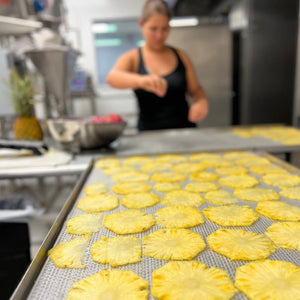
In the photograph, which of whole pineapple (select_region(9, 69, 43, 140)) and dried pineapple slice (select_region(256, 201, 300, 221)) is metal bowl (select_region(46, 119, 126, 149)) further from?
dried pineapple slice (select_region(256, 201, 300, 221))

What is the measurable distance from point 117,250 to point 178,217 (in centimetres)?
23

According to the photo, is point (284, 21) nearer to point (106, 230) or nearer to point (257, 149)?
point (257, 149)

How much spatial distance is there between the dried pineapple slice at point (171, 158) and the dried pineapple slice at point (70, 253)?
0.72m

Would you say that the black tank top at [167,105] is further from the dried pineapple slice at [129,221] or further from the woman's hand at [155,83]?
the dried pineapple slice at [129,221]

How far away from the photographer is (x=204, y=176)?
120 cm

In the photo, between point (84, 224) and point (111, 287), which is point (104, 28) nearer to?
point (84, 224)

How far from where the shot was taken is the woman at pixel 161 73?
83.4 inches

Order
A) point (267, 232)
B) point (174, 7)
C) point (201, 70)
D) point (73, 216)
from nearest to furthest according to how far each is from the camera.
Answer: point (267, 232) < point (73, 216) < point (201, 70) < point (174, 7)

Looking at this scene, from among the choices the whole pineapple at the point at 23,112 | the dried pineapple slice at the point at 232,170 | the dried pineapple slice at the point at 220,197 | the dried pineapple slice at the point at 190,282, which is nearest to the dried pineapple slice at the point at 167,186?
the dried pineapple slice at the point at 220,197

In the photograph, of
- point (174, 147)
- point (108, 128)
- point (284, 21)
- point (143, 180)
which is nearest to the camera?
point (143, 180)

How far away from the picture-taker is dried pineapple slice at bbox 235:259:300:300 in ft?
1.77

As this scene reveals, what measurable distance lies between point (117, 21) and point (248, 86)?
2865 mm

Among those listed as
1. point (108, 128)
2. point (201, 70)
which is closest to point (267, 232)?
point (108, 128)

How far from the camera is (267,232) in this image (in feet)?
2.51
